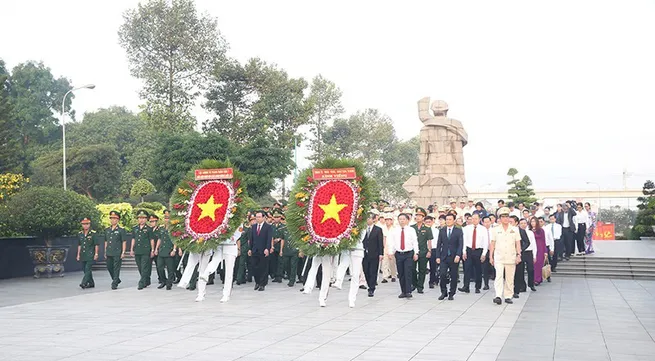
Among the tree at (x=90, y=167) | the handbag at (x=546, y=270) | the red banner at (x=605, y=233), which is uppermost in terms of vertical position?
the tree at (x=90, y=167)

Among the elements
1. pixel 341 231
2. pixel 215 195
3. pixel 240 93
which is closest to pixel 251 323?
pixel 341 231

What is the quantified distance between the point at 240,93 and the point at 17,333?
3801cm

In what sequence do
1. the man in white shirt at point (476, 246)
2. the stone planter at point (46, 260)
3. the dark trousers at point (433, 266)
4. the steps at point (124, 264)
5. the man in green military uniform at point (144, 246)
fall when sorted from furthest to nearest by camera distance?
the steps at point (124, 264), the stone planter at point (46, 260), the dark trousers at point (433, 266), the man in green military uniform at point (144, 246), the man in white shirt at point (476, 246)

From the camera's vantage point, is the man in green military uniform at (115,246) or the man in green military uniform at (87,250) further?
the man in green military uniform at (87,250)

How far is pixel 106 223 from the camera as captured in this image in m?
26.5

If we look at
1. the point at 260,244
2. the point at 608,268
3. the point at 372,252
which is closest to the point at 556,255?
the point at 608,268

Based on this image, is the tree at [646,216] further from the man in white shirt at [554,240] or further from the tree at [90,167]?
the tree at [90,167]

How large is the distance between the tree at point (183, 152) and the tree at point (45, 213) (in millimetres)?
19912

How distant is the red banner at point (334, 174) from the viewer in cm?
1403

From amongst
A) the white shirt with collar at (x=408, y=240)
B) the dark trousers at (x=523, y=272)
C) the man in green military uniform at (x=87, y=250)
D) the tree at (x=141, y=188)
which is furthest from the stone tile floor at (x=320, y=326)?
the tree at (x=141, y=188)

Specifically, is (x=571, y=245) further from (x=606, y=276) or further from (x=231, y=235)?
(x=231, y=235)

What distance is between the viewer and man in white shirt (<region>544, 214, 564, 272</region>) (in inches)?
725

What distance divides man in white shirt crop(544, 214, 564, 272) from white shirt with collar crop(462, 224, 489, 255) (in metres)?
2.74

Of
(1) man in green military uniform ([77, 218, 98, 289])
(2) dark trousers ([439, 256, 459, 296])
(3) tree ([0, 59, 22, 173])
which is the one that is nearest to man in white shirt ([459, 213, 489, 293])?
(2) dark trousers ([439, 256, 459, 296])
